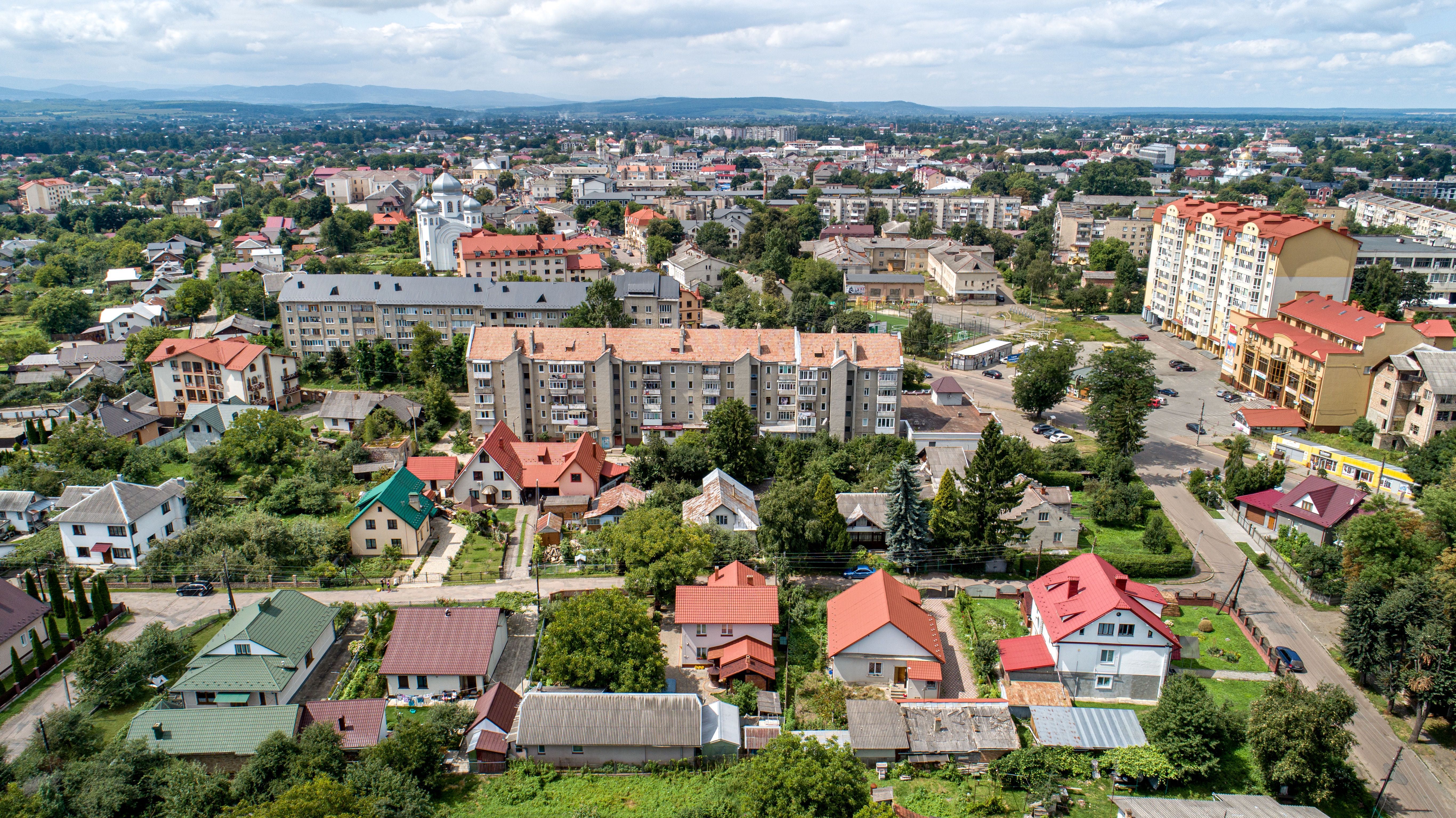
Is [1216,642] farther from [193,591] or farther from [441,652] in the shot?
[193,591]

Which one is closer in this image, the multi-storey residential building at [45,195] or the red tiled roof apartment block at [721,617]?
the red tiled roof apartment block at [721,617]

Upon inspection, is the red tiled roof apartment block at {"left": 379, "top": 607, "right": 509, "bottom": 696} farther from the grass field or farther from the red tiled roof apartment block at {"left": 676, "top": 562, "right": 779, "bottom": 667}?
the grass field

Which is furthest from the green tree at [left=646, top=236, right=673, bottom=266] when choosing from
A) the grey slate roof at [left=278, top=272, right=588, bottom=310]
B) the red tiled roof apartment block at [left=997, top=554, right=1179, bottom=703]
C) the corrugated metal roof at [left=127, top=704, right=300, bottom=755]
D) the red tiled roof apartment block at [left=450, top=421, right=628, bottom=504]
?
the corrugated metal roof at [left=127, top=704, right=300, bottom=755]

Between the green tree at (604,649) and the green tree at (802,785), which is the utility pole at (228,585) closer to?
the green tree at (604,649)

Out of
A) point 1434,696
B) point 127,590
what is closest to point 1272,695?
point 1434,696

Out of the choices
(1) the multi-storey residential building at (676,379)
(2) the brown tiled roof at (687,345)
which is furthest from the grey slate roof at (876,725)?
(2) the brown tiled roof at (687,345)

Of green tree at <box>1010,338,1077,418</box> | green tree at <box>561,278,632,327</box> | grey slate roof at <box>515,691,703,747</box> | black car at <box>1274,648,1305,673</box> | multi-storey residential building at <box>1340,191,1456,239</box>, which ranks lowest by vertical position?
black car at <box>1274,648,1305,673</box>
